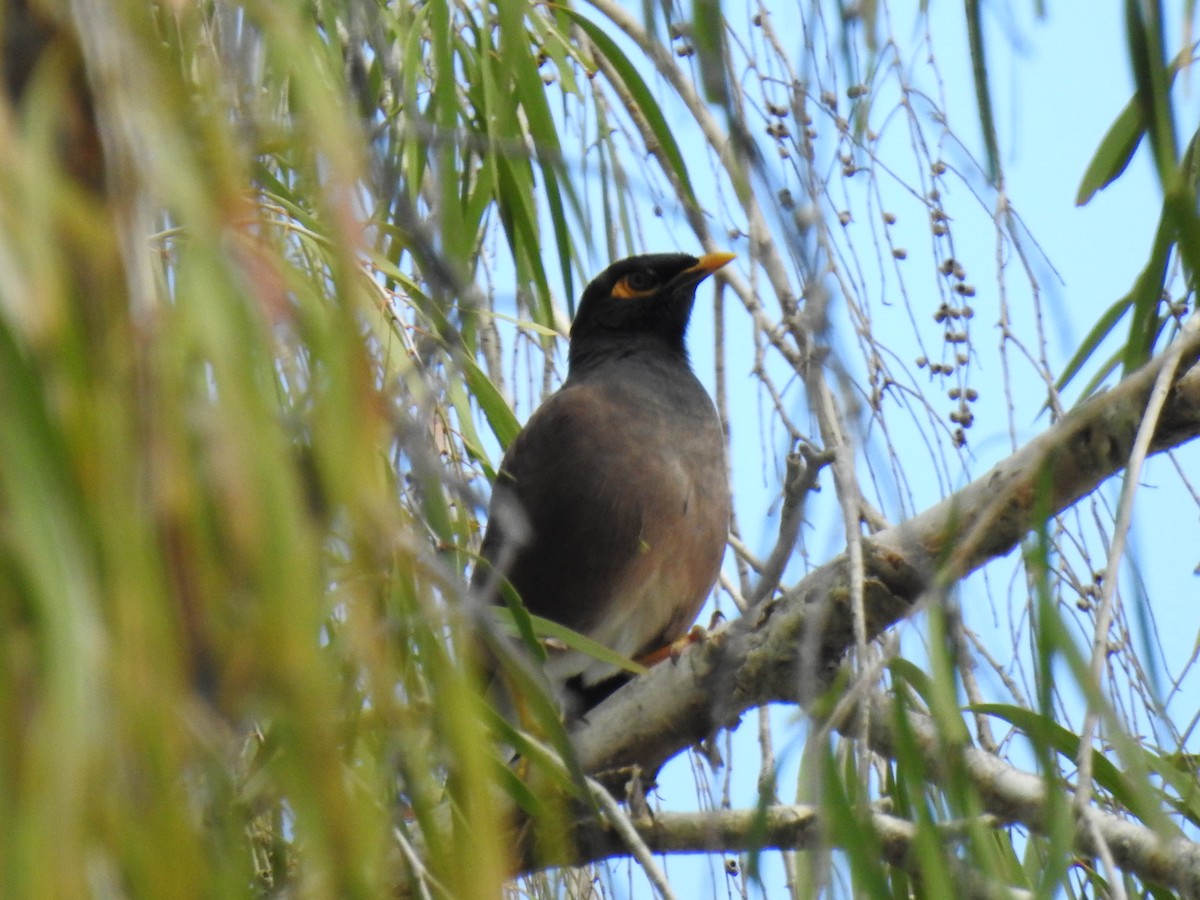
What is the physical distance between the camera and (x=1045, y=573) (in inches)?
48.3

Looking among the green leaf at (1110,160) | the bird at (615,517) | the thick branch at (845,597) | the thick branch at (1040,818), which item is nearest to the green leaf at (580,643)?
the thick branch at (845,597)

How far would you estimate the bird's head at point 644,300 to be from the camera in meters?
3.75

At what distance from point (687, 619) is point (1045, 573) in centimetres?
213

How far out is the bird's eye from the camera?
3775 millimetres

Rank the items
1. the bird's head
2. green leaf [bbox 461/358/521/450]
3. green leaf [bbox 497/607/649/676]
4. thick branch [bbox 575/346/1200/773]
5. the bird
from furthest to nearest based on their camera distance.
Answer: the bird's head → the bird → green leaf [bbox 461/358/521/450] → green leaf [bbox 497/607/649/676] → thick branch [bbox 575/346/1200/773]

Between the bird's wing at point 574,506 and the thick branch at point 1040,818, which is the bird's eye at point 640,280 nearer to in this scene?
the bird's wing at point 574,506

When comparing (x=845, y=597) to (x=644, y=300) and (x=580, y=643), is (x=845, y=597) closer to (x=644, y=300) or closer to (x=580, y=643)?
(x=580, y=643)

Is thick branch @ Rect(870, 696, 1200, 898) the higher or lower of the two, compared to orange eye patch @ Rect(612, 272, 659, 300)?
lower

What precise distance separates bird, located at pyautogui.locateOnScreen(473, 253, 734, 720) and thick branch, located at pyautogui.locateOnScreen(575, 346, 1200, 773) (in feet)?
2.66

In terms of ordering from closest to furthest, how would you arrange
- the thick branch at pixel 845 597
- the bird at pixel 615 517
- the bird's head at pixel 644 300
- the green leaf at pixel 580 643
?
the thick branch at pixel 845 597 < the green leaf at pixel 580 643 < the bird at pixel 615 517 < the bird's head at pixel 644 300

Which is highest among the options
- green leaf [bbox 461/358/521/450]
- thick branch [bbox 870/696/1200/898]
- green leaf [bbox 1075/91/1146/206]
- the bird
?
the bird

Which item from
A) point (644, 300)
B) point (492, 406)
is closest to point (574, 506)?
point (644, 300)

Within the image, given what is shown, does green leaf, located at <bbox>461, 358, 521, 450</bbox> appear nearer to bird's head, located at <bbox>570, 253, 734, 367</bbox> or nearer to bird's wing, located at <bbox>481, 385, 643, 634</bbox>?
bird's wing, located at <bbox>481, 385, 643, 634</bbox>

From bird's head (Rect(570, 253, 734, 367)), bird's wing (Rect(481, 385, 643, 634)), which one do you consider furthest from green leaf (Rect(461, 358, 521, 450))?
bird's head (Rect(570, 253, 734, 367))
